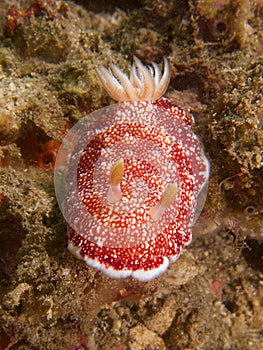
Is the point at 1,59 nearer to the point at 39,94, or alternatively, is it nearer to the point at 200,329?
the point at 39,94

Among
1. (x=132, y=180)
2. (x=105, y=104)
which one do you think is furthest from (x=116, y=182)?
(x=105, y=104)

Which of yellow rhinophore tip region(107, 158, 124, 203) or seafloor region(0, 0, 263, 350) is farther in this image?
seafloor region(0, 0, 263, 350)

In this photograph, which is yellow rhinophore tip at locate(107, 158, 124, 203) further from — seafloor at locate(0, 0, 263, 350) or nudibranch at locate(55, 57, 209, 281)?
seafloor at locate(0, 0, 263, 350)

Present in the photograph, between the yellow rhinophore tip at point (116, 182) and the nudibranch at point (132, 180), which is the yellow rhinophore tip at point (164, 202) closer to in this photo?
the nudibranch at point (132, 180)

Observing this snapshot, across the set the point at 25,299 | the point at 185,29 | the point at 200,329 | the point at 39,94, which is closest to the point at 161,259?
the point at 25,299

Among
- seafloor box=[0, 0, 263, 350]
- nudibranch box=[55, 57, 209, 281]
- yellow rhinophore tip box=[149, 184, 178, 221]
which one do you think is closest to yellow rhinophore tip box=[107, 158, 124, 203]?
nudibranch box=[55, 57, 209, 281]

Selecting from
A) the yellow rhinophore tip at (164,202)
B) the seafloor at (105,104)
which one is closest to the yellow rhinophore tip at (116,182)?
the yellow rhinophore tip at (164,202)
